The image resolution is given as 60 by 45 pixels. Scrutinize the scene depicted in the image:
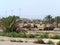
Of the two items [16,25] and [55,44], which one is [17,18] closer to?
[16,25]

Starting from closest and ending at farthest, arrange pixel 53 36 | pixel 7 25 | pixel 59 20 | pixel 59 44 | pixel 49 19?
1. pixel 59 44
2. pixel 53 36
3. pixel 7 25
4. pixel 59 20
5. pixel 49 19

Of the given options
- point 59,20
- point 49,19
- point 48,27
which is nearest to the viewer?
point 48,27

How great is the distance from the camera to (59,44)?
2347cm

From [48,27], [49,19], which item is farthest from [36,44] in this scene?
[49,19]

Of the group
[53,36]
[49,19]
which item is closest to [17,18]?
[53,36]

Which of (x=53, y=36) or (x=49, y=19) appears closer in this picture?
(x=53, y=36)

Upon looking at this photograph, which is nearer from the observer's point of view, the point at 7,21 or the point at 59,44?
the point at 59,44

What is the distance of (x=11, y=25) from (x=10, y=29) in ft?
2.54

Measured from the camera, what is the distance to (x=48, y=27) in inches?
2608

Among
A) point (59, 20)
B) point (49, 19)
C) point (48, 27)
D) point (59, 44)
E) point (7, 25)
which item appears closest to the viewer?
point (59, 44)

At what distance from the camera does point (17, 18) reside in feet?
159

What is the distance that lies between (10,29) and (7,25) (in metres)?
1.02

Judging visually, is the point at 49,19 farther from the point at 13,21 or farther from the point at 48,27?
the point at 13,21

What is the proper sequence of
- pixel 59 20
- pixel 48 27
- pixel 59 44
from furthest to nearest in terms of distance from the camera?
pixel 59 20 < pixel 48 27 < pixel 59 44
